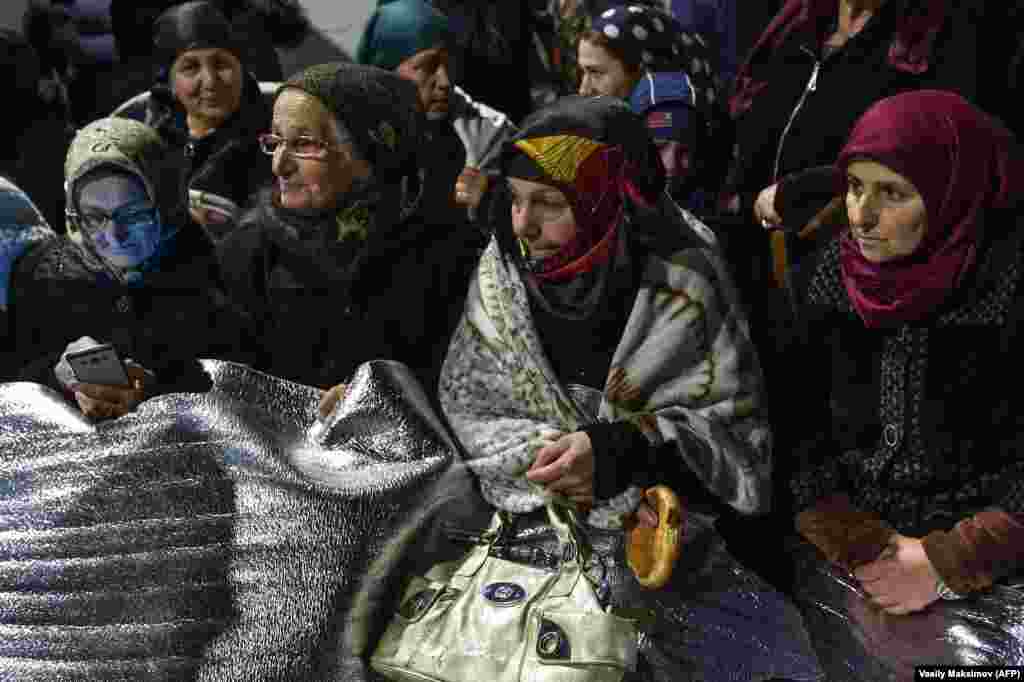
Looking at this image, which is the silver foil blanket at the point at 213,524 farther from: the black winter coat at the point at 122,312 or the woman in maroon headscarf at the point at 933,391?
the woman in maroon headscarf at the point at 933,391

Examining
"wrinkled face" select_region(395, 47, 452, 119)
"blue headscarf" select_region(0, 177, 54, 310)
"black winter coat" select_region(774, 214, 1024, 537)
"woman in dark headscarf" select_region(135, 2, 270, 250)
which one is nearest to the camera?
"black winter coat" select_region(774, 214, 1024, 537)

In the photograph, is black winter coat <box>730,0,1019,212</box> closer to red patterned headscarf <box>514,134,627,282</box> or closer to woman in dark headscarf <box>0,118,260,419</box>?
red patterned headscarf <box>514,134,627,282</box>

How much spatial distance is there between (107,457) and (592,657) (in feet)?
3.71

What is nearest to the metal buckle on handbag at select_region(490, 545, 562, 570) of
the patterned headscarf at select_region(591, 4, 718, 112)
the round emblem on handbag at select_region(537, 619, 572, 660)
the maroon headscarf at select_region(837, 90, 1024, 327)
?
the round emblem on handbag at select_region(537, 619, 572, 660)

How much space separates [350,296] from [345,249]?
118 millimetres

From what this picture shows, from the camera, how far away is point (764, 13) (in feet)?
14.7

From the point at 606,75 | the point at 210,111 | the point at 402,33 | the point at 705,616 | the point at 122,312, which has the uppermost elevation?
the point at 606,75

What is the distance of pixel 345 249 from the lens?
3.30 m

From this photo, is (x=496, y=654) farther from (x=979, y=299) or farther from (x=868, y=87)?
(x=868, y=87)

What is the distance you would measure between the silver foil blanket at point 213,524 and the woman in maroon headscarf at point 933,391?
2.85ft

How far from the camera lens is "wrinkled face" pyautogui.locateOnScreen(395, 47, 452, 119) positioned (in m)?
4.38

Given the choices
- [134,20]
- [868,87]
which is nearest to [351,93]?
[868,87]

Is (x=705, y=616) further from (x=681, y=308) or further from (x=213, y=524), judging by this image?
(x=213, y=524)

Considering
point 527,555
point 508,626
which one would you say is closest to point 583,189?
point 527,555
